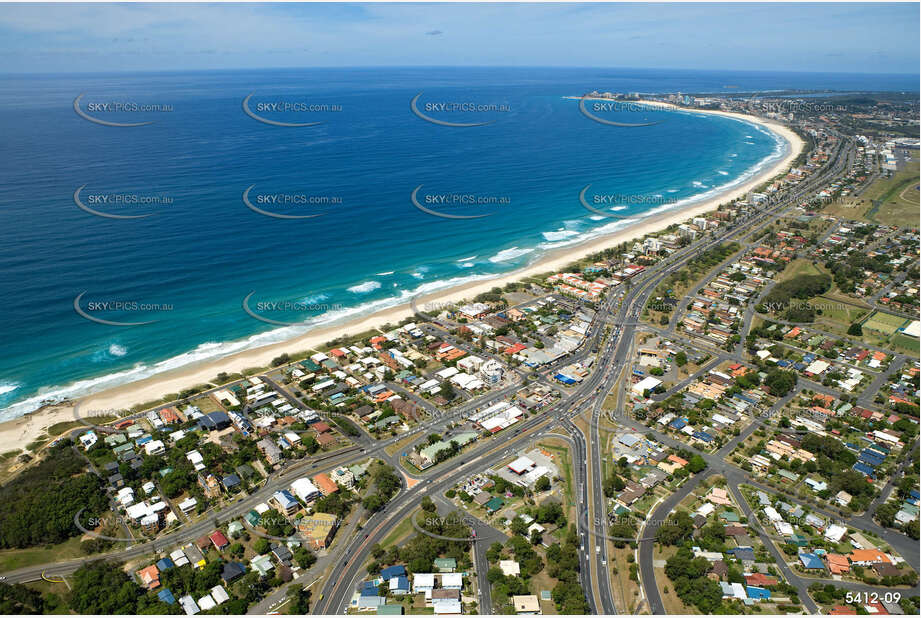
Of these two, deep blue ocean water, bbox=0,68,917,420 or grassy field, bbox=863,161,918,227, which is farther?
grassy field, bbox=863,161,918,227

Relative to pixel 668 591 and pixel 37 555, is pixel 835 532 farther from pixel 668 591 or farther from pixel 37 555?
pixel 37 555

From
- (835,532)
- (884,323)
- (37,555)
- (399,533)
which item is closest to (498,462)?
(399,533)

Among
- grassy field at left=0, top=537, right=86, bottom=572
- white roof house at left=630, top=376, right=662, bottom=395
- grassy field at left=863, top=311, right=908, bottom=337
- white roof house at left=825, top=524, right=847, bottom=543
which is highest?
grassy field at left=863, top=311, right=908, bottom=337

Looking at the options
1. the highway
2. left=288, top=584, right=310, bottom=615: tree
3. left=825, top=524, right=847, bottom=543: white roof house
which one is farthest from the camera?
left=825, top=524, right=847, bottom=543: white roof house

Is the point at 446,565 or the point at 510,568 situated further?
the point at 446,565

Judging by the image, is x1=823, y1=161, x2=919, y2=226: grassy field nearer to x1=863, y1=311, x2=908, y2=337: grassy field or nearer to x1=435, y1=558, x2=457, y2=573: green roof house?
x1=863, y1=311, x2=908, y2=337: grassy field

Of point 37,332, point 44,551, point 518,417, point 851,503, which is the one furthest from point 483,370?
point 37,332

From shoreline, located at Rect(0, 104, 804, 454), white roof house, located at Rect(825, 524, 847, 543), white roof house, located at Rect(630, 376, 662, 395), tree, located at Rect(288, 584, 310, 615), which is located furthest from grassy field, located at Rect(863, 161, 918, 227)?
tree, located at Rect(288, 584, 310, 615)
